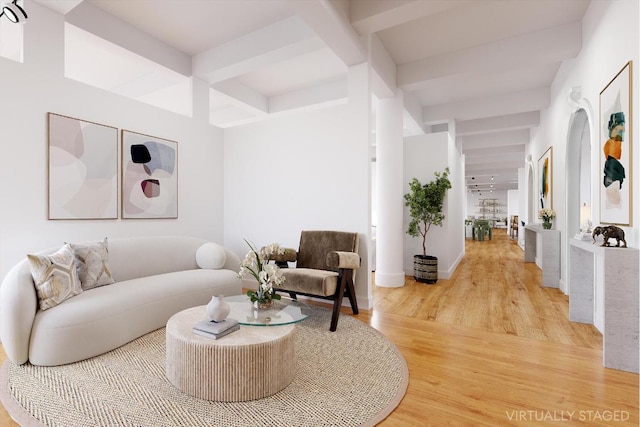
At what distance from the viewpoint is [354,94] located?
3740 mm

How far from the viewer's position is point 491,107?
5945 mm

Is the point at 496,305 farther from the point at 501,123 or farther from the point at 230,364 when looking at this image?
the point at 501,123

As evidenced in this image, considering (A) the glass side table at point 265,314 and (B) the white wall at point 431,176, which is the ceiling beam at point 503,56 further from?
(A) the glass side table at point 265,314

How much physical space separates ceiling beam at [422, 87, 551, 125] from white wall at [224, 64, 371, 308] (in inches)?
131

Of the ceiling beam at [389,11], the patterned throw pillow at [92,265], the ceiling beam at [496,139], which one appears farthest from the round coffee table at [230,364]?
the ceiling beam at [496,139]

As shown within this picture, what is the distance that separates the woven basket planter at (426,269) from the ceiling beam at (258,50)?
11.6ft

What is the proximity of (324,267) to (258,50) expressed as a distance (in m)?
2.86

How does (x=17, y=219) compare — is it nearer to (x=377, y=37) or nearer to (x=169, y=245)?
(x=169, y=245)

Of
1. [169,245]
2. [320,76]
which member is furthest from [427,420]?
[320,76]

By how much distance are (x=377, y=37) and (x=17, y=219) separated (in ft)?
14.4

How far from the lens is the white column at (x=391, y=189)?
489 cm

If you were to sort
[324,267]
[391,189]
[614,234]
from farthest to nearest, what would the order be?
[391,189]
[324,267]
[614,234]

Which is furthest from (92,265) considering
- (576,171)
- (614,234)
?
(576,171)

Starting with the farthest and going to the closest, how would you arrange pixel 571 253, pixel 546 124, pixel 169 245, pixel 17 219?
pixel 546 124
pixel 169 245
pixel 571 253
pixel 17 219
